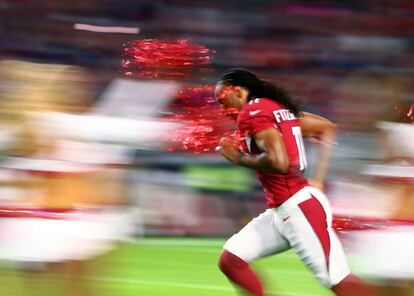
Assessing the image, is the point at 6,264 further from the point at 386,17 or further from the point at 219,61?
the point at 386,17

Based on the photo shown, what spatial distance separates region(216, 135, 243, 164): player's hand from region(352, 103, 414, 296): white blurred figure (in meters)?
0.95

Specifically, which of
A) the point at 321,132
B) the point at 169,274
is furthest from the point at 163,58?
the point at 321,132

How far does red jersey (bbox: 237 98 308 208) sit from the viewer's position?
491 centimetres

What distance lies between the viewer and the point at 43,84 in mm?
5566

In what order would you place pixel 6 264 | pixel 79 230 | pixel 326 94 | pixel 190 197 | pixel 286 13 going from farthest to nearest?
1. pixel 286 13
2. pixel 326 94
3. pixel 190 197
4. pixel 6 264
5. pixel 79 230

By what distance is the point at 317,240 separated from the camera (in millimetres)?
4836

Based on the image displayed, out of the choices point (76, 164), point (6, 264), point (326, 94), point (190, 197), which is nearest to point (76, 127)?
point (76, 164)

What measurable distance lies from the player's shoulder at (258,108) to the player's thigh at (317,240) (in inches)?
19.8

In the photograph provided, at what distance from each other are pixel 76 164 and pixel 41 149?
22cm

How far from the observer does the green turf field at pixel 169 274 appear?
640 centimetres

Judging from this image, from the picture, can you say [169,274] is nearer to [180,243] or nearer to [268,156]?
[180,243]

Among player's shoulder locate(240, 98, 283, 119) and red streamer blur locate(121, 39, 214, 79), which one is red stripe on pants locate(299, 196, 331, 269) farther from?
red streamer blur locate(121, 39, 214, 79)

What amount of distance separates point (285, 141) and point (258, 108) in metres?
0.22

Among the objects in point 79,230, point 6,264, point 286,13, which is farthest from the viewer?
point 286,13
